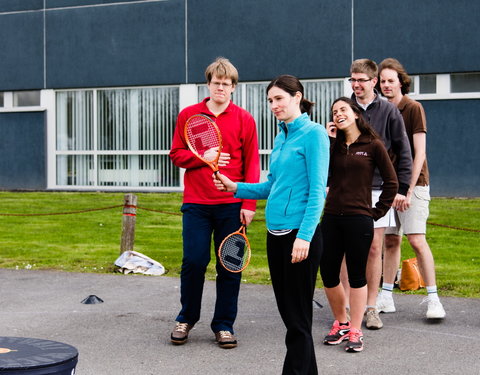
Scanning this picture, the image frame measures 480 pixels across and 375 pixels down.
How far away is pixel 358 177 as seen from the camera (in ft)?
19.7

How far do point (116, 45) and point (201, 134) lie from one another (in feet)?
56.3

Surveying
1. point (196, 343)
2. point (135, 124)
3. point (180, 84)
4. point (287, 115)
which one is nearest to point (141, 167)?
point (135, 124)

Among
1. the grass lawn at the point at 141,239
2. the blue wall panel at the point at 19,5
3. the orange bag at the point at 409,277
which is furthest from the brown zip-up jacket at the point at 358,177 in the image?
the blue wall panel at the point at 19,5

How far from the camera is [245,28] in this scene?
21094 mm

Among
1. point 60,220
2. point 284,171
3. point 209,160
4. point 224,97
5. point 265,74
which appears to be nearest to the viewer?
point 284,171

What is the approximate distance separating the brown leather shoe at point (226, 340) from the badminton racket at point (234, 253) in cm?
81

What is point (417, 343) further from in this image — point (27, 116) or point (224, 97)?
point (27, 116)

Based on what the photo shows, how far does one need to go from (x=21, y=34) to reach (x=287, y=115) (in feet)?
66.5

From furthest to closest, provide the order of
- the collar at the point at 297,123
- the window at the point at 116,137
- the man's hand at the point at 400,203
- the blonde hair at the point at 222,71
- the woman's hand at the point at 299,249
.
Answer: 1. the window at the point at 116,137
2. the man's hand at the point at 400,203
3. the blonde hair at the point at 222,71
4. the collar at the point at 297,123
5. the woman's hand at the point at 299,249

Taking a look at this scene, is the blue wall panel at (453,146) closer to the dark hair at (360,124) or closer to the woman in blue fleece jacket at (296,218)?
the dark hair at (360,124)

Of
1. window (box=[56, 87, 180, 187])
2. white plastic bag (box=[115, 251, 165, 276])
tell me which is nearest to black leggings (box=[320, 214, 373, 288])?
white plastic bag (box=[115, 251, 165, 276])

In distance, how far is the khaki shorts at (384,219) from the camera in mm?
6543

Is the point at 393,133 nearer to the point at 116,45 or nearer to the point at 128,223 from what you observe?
the point at 128,223

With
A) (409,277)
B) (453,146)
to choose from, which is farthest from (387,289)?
(453,146)
